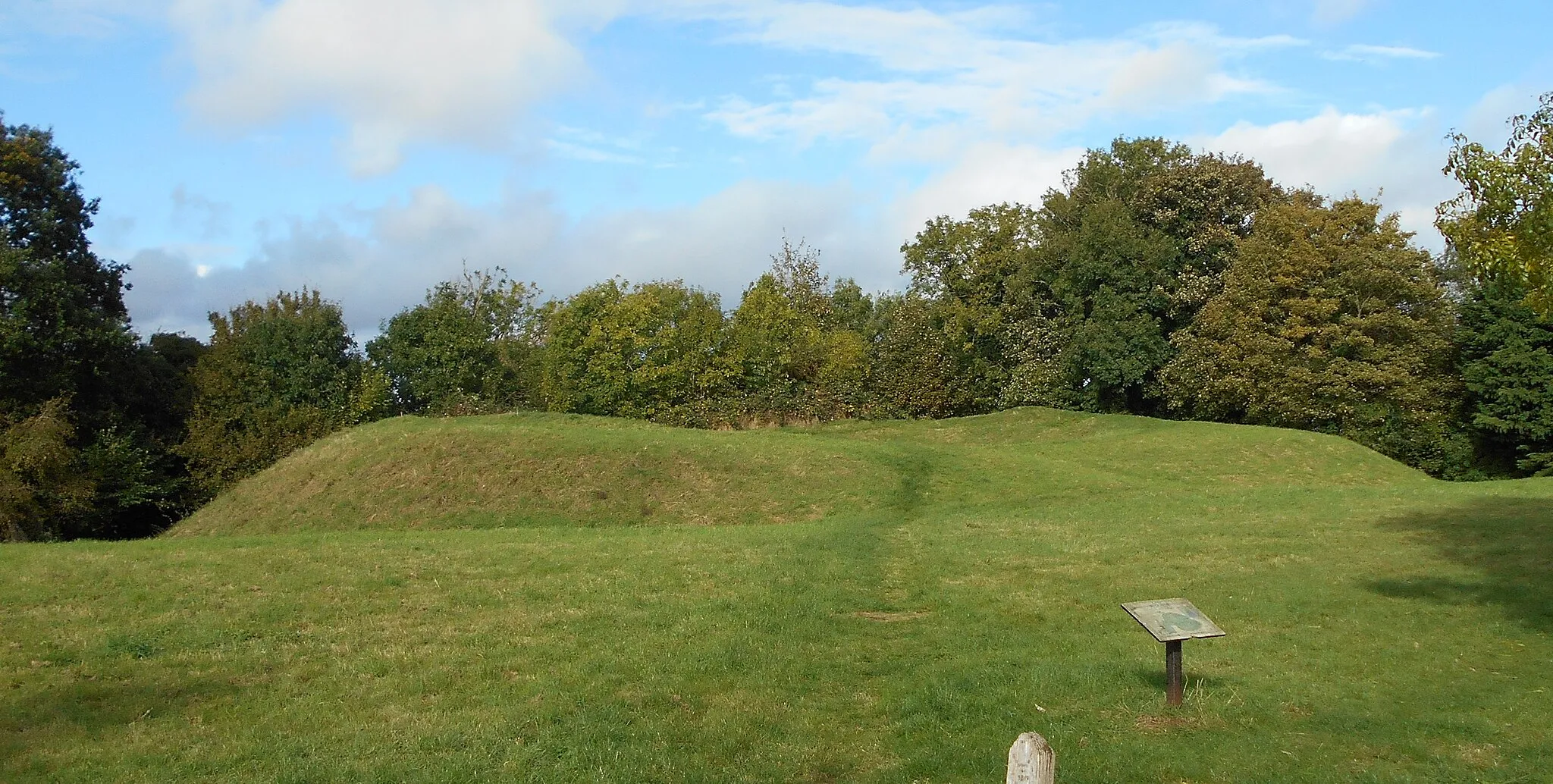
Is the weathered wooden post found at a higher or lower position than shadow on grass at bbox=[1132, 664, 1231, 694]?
higher

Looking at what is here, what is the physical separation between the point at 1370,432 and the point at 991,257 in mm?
23476

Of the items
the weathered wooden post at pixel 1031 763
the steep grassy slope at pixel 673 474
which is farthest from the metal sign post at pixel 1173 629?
the steep grassy slope at pixel 673 474

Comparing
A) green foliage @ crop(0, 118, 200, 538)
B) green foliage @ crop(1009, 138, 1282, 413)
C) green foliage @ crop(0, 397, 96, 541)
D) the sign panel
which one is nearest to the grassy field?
the sign panel

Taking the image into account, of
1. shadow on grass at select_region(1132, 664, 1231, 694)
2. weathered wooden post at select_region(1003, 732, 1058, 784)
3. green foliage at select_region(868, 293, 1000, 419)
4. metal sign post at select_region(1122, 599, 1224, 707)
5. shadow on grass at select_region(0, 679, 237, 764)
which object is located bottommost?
shadow on grass at select_region(1132, 664, 1231, 694)

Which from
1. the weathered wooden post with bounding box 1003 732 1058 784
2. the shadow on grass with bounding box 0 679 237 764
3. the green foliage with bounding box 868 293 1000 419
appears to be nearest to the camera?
the weathered wooden post with bounding box 1003 732 1058 784

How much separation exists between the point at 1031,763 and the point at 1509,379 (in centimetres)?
5771

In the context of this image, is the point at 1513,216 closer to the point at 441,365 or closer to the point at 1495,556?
the point at 1495,556

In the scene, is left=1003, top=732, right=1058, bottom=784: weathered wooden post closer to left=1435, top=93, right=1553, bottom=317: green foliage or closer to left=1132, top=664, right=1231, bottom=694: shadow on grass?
left=1132, top=664, right=1231, bottom=694: shadow on grass

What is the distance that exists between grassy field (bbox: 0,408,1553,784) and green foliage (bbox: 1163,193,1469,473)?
22745 mm

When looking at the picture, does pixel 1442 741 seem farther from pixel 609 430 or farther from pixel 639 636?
pixel 609 430

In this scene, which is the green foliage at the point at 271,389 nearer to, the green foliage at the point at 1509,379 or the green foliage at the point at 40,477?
the green foliage at the point at 40,477

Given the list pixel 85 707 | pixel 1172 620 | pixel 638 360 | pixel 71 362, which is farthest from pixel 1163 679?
pixel 638 360

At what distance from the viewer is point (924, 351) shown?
2544 inches

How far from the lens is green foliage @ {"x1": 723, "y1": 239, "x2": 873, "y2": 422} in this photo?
5497 cm
